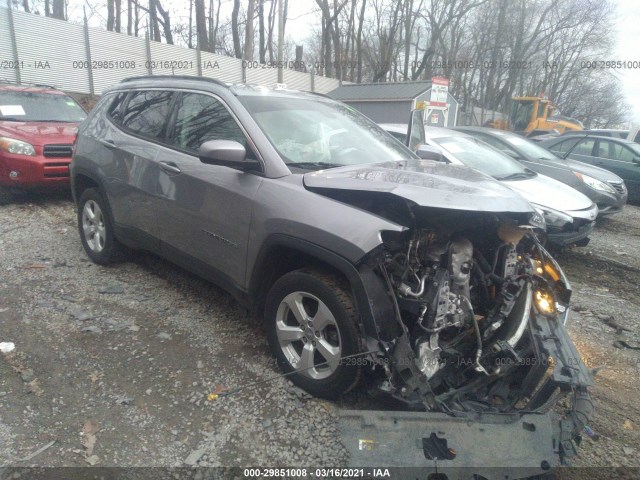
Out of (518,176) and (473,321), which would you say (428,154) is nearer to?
(473,321)

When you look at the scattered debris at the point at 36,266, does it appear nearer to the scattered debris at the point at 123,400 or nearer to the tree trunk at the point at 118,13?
the scattered debris at the point at 123,400

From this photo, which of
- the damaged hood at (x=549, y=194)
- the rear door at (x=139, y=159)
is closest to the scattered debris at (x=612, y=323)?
the damaged hood at (x=549, y=194)

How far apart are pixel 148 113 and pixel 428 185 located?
2.66 meters

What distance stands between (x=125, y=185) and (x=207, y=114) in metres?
1.12

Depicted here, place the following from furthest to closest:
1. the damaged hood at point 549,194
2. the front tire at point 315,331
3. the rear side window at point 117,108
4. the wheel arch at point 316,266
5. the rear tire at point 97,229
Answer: the damaged hood at point 549,194, the rear tire at point 97,229, the rear side window at point 117,108, the front tire at point 315,331, the wheel arch at point 316,266

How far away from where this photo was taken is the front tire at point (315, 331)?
258cm

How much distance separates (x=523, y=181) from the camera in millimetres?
5918

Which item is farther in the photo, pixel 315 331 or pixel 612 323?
pixel 612 323

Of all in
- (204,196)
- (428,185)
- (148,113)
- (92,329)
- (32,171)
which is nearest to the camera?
(428,185)

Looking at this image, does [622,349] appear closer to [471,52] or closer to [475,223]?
[475,223]

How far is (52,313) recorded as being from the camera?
380 centimetres

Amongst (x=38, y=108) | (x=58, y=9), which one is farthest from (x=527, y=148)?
(x=58, y=9)

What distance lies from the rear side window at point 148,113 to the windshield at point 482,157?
372 cm

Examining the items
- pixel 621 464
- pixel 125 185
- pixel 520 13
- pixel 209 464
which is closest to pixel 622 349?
pixel 621 464
